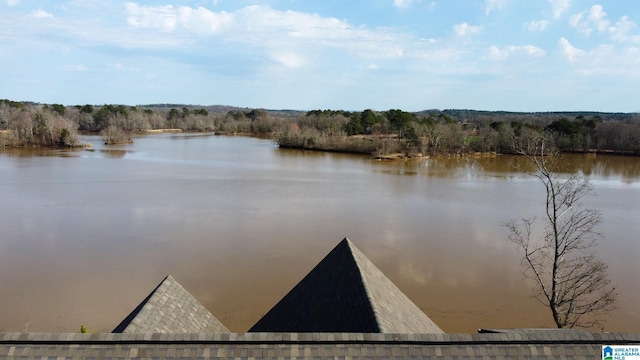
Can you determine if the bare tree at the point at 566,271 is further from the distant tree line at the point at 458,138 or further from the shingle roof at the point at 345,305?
the distant tree line at the point at 458,138

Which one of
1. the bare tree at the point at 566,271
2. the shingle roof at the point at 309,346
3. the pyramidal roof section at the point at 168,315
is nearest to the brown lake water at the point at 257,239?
the bare tree at the point at 566,271

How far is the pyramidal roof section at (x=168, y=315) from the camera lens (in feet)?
→ 21.2

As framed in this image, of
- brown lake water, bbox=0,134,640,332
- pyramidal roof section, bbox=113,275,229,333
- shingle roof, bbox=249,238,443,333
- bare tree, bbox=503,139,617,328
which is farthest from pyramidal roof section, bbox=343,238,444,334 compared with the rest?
brown lake water, bbox=0,134,640,332

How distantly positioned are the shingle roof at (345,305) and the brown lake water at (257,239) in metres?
4.05

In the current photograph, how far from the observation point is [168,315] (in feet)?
23.1

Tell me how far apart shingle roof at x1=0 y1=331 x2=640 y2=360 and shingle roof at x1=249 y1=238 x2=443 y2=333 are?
1.07 meters

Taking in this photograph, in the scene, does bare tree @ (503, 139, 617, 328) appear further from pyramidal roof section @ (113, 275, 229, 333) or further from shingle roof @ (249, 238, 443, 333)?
pyramidal roof section @ (113, 275, 229, 333)

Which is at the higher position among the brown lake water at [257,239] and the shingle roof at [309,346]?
the shingle roof at [309,346]

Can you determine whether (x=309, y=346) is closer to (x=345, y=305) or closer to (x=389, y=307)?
(x=345, y=305)

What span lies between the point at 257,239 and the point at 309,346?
13911 millimetres

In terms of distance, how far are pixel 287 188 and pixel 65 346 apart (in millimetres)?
25597

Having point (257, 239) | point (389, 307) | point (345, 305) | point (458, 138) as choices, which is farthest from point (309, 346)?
point (458, 138)

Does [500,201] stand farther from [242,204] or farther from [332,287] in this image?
[332,287]

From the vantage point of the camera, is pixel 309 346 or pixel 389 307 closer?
pixel 309 346
